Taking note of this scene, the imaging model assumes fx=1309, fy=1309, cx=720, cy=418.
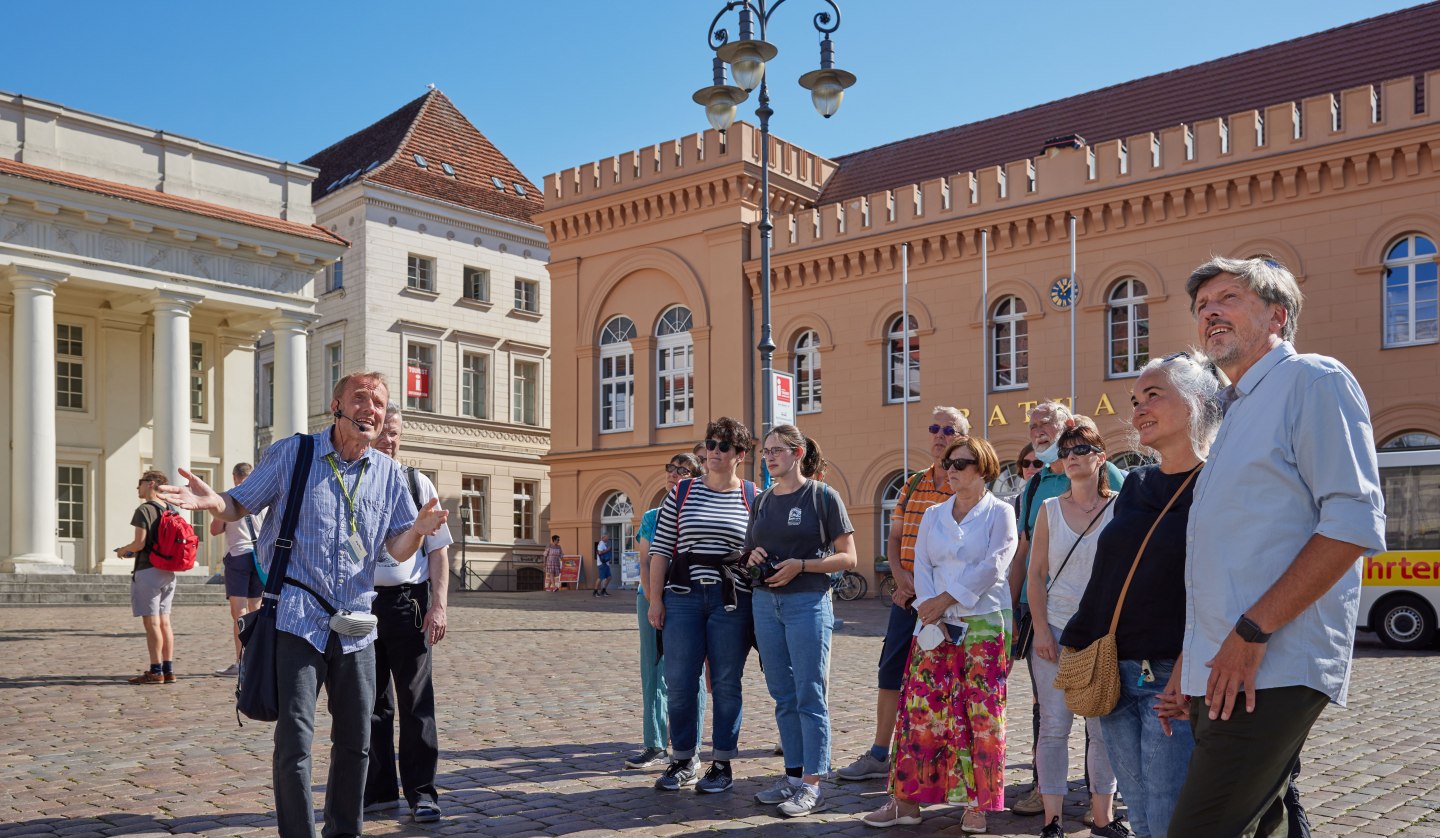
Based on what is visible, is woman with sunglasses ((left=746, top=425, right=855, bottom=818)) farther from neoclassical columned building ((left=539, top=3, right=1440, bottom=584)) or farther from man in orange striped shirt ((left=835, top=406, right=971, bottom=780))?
neoclassical columned building ((left=539, top=3, right=1440, bottom=584))

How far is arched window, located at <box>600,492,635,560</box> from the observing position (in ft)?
124

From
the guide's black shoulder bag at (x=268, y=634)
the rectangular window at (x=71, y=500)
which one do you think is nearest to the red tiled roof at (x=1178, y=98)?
the rectangular window at (x=71, y=500)

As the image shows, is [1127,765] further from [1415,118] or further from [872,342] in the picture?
[872,342]

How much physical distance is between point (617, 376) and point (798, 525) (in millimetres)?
31982

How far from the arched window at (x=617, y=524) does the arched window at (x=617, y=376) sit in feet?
6.92

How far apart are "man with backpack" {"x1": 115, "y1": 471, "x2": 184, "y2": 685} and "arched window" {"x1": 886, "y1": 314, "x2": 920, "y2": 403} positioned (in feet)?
74.0

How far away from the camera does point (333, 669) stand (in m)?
5.03

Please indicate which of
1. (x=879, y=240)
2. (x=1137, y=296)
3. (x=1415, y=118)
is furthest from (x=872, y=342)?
(x=1415, y=118)

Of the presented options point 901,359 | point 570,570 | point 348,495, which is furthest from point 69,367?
point 348,495

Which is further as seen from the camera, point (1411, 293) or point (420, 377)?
point (420, 377)

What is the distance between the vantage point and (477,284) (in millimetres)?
47812

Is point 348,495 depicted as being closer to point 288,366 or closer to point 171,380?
point 171,380

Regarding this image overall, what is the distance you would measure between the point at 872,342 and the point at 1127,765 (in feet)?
95.7

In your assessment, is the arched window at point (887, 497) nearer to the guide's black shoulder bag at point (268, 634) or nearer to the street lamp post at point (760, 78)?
the street lamp post at point (760, 78)
